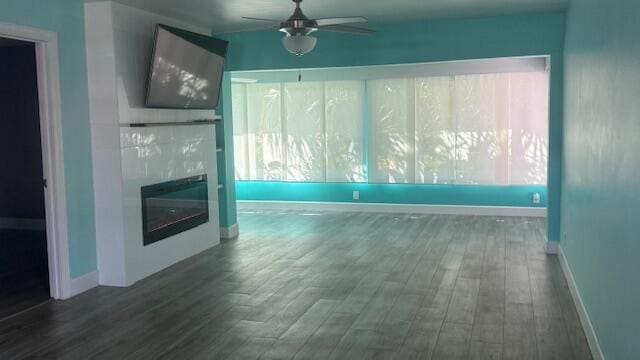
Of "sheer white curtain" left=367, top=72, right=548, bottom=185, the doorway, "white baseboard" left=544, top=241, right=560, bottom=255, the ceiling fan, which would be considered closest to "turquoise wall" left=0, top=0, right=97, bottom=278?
the ceiling fan

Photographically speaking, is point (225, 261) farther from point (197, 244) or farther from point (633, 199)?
point (633, 199)

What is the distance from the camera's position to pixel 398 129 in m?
9.07

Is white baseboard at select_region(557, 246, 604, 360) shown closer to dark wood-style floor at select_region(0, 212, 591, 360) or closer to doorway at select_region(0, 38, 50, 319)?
dark wood-style floor at select_region(0, 212, 591, 360)

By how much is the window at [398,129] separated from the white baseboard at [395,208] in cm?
37

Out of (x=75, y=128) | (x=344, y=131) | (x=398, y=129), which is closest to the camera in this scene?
(x=75, y=128)

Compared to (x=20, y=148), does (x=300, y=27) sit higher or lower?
higher

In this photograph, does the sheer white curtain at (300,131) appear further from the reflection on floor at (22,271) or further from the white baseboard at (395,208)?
the reflection on floor at (22,271)

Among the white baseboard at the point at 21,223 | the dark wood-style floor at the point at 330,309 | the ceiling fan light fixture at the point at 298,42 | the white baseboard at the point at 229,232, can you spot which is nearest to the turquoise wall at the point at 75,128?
the dark wood-style floor at the point at 330,309

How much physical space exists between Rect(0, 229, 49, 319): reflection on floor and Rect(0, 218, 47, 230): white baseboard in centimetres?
14

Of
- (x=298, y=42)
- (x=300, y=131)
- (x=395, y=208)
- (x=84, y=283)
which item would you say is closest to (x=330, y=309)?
(x=298, y=42)

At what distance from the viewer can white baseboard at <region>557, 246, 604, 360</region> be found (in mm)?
3479

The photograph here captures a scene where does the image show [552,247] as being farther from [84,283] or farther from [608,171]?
[84,283]

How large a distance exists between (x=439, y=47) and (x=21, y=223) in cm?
610

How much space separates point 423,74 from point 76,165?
17.5 feet
